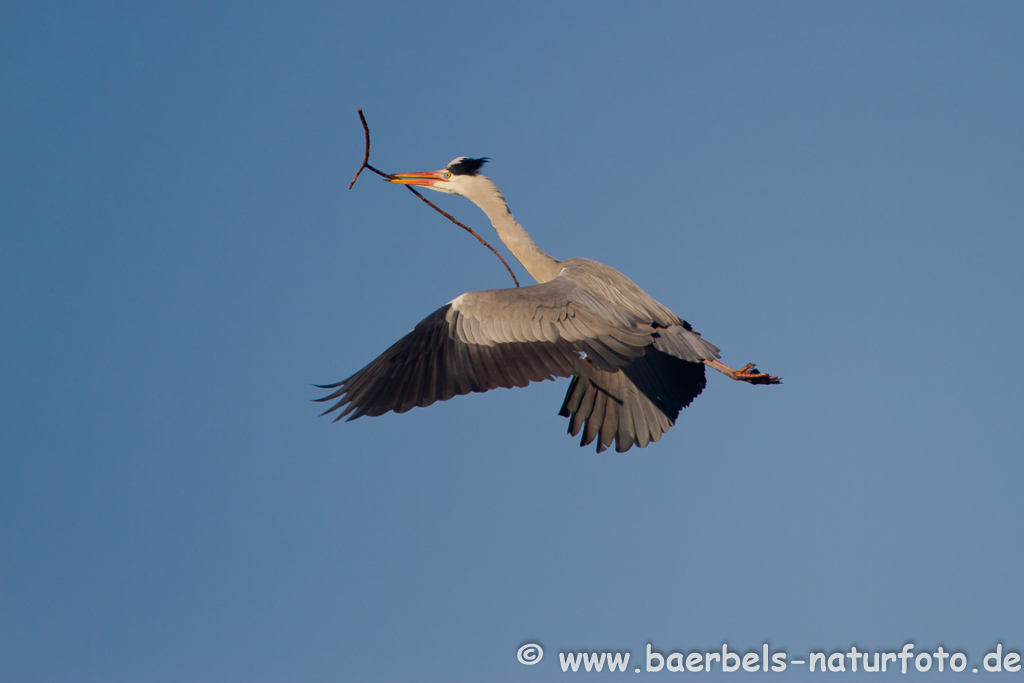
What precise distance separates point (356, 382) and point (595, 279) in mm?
2094

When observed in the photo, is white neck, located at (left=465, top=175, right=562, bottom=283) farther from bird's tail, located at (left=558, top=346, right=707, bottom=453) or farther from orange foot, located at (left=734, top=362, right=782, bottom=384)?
orange foot, located at (left=734, top=362, right=782, bottom=384)

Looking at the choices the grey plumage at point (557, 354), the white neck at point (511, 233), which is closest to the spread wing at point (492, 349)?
the grey plumage at point (557, 354)

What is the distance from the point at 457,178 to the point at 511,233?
2.33ft

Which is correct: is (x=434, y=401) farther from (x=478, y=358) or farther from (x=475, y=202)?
(x=475, y=202)

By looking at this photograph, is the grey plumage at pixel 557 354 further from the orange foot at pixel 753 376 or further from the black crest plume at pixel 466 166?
Answer: the black crest plume at pixel 466 166

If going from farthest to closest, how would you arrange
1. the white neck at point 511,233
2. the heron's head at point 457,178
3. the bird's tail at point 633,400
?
the heron's head at point 457,178, the white neck at point 511,233, the bird's tail at point 633,400

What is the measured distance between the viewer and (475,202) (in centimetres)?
812

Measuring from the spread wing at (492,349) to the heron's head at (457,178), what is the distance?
1.82 meters

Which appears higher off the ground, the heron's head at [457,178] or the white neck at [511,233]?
the heron's head at [457,178]

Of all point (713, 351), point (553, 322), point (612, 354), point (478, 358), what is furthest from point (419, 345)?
point (713, 351)

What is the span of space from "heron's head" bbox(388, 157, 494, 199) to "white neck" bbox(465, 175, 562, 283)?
22 mm

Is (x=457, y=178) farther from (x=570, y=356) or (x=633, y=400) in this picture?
(x=570, y=356)

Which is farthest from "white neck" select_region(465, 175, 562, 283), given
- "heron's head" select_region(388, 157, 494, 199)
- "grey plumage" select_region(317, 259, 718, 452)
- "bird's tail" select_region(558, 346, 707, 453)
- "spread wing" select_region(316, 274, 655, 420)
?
"spread wing" select_region(316, 274, 655, 420)

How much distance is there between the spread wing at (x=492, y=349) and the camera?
5973mm
